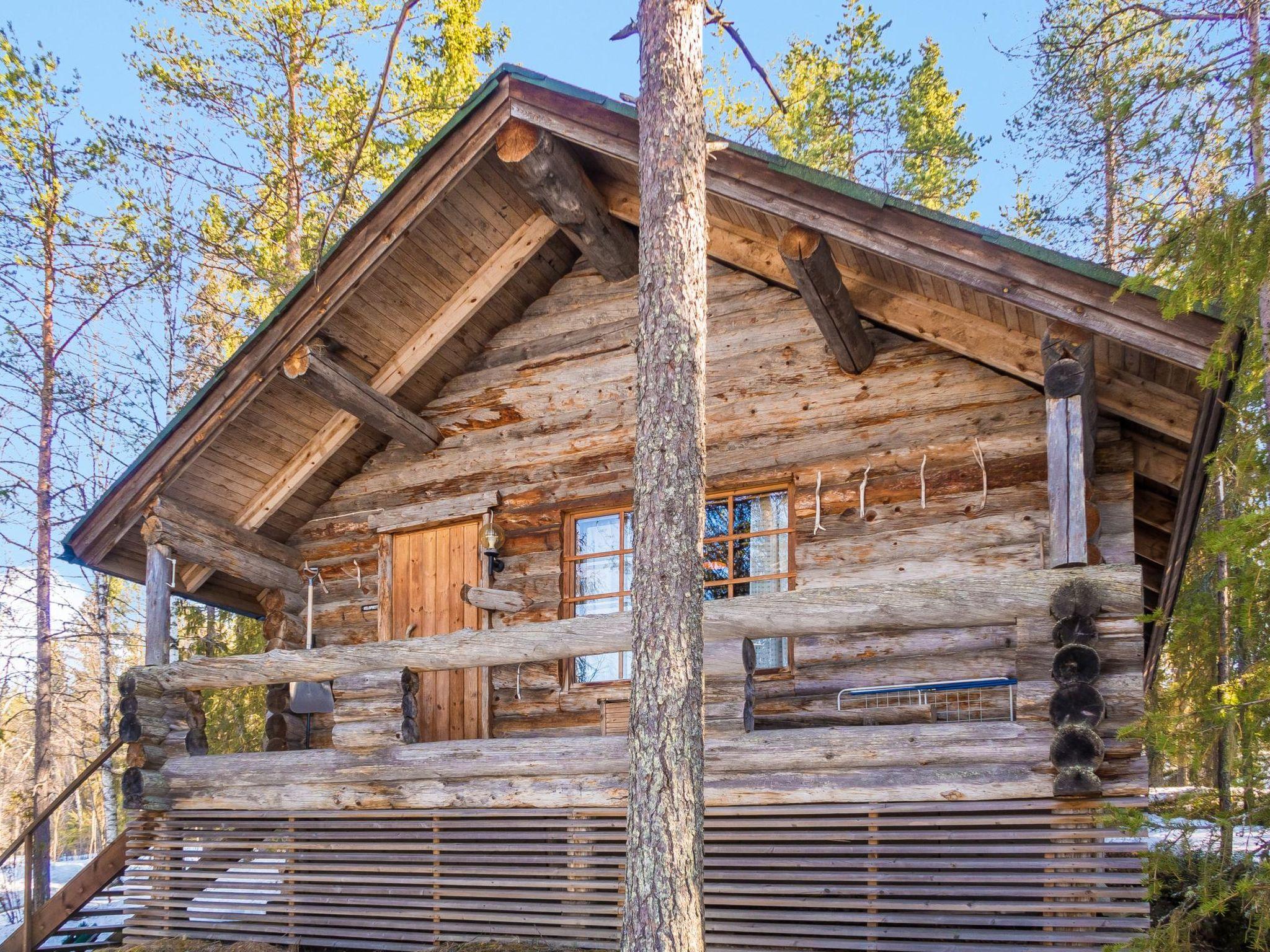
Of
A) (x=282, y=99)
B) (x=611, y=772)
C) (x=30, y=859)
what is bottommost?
(x=30, y=859)

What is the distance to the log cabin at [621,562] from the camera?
22.7ft

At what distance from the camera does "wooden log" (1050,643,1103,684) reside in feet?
21.2

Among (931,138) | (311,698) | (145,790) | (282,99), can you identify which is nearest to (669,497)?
(311,698)

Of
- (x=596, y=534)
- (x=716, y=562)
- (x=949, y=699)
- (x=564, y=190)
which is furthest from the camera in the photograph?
(x=596, y=534)

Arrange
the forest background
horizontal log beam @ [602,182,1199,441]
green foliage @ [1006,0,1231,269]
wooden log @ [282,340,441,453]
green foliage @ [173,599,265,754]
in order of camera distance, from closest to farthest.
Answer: horizontal log beam @ [602,182,1199,441] → wooden log @ [282,340,441,453] → green foliage @ [1006,0,1231,269] → the forest background → green foliage @ [173,599,265,754]

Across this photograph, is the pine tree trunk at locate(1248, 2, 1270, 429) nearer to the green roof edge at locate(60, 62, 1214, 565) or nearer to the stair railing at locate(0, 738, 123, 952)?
the green roof edge at locate(60, 62, 1214, 565)

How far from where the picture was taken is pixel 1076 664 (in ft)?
21.3

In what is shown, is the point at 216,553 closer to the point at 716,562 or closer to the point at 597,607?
the point at 597,607

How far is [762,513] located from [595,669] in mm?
1978

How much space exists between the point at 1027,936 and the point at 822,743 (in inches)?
61.8

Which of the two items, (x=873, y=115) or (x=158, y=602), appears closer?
(x=158, y=602)

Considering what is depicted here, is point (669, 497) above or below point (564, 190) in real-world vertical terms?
below

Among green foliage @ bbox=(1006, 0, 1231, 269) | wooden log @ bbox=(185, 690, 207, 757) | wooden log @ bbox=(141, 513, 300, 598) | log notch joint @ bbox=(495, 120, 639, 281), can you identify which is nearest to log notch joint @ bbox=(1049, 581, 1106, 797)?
log notch joint @ bbox=(495, 120, 639, 281)

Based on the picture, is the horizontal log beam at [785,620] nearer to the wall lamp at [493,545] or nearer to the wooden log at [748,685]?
the wooden log at [748,685]
